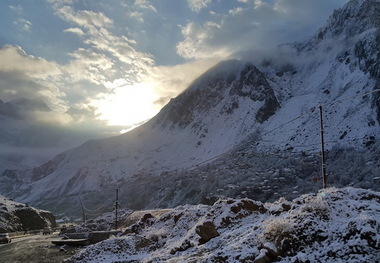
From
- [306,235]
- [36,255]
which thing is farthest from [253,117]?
[306,235]

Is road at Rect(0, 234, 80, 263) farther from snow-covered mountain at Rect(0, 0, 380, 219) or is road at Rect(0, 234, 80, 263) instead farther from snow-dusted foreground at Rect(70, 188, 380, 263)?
snow-covered mountain at Rect(0, 0, 380, 219)

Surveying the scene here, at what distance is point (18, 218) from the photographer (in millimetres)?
59812

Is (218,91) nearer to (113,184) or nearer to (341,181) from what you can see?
(113,184)

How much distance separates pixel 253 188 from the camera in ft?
225

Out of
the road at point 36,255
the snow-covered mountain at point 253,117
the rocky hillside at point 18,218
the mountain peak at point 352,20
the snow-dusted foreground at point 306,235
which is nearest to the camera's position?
the snow-dusted foreground at point 306,235

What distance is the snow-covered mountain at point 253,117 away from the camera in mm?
105062

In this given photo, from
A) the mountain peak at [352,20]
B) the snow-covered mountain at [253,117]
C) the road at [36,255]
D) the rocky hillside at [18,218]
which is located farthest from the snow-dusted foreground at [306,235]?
the mountain peak at [352,20]

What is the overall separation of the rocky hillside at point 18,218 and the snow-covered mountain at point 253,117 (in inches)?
1403

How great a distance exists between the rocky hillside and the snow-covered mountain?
1403 inches

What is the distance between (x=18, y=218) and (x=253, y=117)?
329 feet

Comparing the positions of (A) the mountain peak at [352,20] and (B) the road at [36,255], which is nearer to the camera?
(B) the road at [36,255]

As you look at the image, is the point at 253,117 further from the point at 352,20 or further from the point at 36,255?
the point at 36,255

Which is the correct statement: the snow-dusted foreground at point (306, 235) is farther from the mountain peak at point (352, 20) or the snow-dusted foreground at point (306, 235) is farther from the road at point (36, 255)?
the mountain peak at point (352, 20)

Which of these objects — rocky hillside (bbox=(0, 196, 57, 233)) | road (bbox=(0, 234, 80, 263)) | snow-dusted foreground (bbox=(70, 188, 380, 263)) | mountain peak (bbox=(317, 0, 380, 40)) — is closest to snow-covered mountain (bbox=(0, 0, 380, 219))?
mountain peak (bbox=(317, 0, 380, 40))
